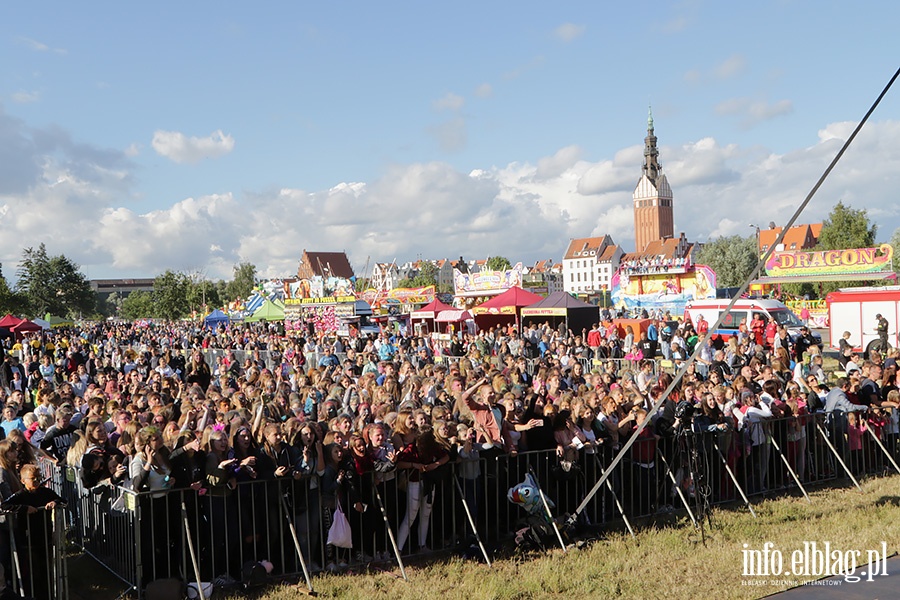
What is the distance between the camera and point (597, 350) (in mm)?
20734

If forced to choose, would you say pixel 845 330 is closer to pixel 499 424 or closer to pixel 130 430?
pixel 499 424

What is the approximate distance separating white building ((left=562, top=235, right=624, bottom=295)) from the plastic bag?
14425cm

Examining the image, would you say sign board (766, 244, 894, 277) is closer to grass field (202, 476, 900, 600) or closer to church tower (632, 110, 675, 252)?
grass field (202, 476, 900, 600)

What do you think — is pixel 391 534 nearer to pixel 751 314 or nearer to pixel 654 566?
pixel 654 566

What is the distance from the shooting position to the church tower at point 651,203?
15438 cm

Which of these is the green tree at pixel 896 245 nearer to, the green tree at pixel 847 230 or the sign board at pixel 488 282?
the green tree at pixel 847 230

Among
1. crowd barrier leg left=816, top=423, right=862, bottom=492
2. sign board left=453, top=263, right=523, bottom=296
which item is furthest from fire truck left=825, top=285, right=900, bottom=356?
sign board left=453, top=263, right=523, bottom=296

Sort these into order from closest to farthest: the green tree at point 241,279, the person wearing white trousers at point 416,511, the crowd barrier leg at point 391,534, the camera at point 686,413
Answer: the crowd barrier leg at point 391,534
the person wearing white trousers at point 416,511
the camera at point 686,413
the green tree at point 241,279

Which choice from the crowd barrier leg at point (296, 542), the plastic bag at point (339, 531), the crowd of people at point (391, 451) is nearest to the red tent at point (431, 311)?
the crowd of people at point (391, 451)

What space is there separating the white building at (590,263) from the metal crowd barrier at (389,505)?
464 feet

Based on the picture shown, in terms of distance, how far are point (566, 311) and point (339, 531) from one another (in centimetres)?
2114

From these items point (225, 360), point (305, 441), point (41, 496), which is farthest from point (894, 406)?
point (225, 360)

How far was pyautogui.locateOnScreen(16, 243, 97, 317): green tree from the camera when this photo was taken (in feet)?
226

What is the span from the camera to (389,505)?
7.29 m
